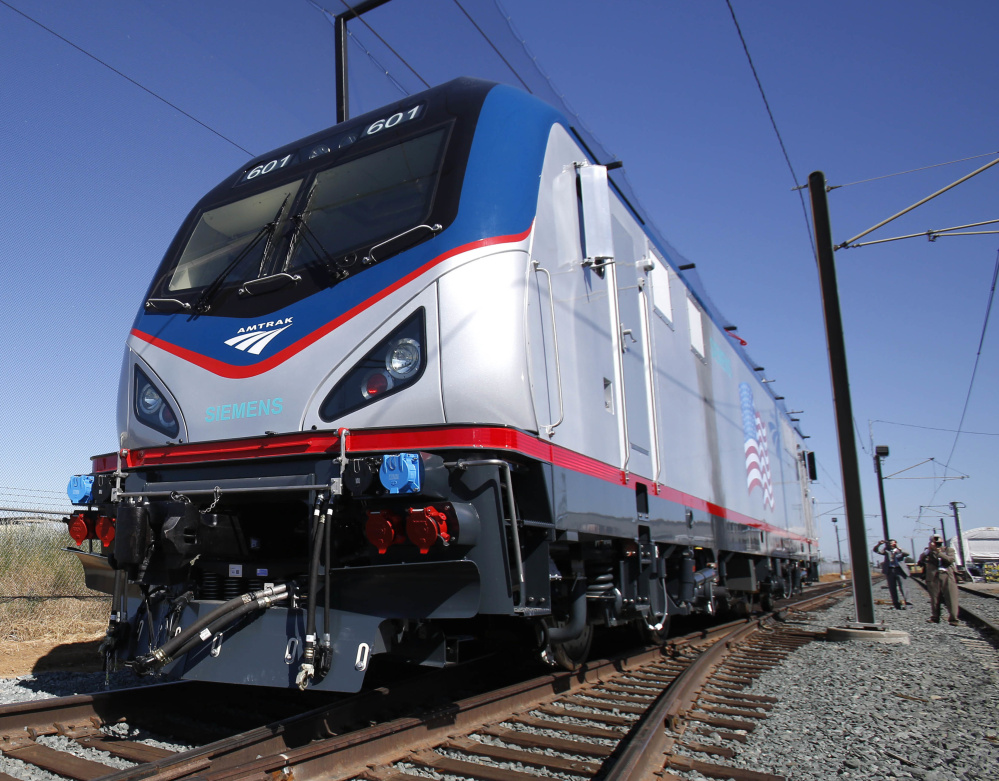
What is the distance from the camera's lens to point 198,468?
4090mm

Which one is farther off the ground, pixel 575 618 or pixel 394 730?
pixel 575 618

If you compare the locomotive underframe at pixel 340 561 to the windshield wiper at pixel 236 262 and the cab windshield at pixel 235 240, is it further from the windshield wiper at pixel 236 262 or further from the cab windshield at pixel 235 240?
the cab windshield at pixel 235 240

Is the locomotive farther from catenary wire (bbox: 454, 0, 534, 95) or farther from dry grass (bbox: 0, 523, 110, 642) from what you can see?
dry grass (bbox: 0, 523, 110, 642)

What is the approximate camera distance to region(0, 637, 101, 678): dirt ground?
6.41 m

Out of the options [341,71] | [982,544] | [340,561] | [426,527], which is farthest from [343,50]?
[982,544]

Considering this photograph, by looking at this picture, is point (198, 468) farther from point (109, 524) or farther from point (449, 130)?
point (449, 130)

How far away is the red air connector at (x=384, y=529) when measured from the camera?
3.40 m

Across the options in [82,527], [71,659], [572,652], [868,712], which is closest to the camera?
[82,527]

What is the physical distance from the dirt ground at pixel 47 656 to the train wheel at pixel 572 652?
386 centimetres

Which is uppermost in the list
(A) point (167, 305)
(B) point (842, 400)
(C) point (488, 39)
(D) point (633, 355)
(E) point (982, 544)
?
(C) point (488, 39)

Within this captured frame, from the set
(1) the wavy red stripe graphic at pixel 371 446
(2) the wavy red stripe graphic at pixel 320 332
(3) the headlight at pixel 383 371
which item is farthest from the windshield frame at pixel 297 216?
(1) the wavy red stripe graphic at pixel 371 446

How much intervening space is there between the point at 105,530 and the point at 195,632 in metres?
1.16

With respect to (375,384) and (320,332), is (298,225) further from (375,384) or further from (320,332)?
(375,384)

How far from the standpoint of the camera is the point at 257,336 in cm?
415
